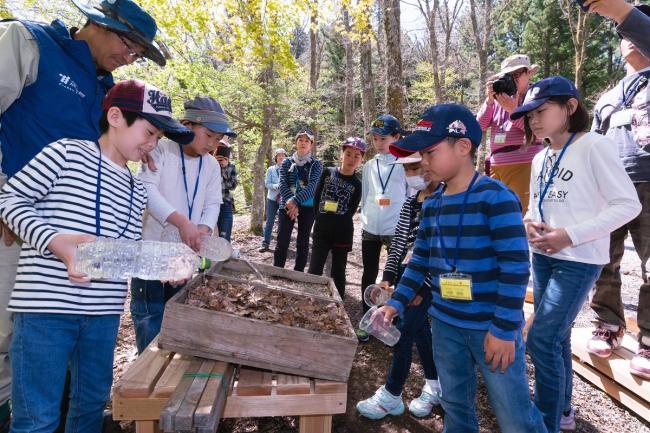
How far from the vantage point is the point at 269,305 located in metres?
2.34

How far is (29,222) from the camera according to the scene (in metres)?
1.50

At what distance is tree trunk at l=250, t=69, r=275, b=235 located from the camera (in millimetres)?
9070

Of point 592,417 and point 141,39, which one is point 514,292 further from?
point 141,39

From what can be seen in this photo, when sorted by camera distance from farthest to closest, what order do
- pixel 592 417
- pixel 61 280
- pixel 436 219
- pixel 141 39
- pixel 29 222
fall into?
pixel 592 417 < pixel 141 39 < pixel 436 219 < pixel 61 280 < pixel 29 222

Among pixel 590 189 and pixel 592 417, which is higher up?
pixel 590 189

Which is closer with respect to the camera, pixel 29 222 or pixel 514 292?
pixel 29 222

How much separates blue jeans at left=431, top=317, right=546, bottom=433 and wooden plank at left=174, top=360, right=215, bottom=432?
3.93 feet

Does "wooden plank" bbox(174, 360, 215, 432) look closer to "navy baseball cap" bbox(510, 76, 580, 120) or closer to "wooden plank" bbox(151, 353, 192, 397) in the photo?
"wooden plank" bbox(151, 353, 192, 397)

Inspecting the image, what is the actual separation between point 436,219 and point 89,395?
193 centimetres

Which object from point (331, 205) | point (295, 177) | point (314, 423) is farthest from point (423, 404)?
point (295, 177)

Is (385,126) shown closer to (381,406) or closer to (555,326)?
(555,326)

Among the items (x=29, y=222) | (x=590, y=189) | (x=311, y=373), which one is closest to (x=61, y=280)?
(x=29, y=222)

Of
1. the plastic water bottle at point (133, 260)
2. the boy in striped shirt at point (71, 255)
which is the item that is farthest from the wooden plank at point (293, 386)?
the boy in striped shirt at point (71, 255)

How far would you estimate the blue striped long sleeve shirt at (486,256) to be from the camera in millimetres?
1709
